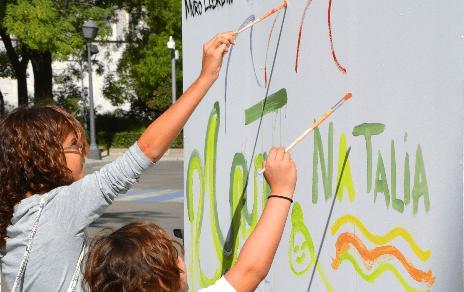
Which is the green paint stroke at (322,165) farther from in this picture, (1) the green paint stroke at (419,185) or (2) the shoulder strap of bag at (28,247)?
(2) the shoulder strap of bag at (28,247)

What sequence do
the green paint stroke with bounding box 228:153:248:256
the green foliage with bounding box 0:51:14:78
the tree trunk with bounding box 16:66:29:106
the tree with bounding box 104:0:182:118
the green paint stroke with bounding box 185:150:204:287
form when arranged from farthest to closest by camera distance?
the green foliage with bounding box 0:51:14:78 < the tree with bounding box 104:0:182:118 < the tree trunk with bounding box 16:66:29:106 < the green paint stroke with bounding box 185:150:204:287 < the green paint stroke with bounding box 228:153:248:256

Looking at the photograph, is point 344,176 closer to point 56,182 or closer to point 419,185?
point 419,185

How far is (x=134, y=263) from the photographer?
1.93m

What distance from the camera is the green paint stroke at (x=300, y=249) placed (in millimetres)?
2502

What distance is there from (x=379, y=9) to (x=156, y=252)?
2.64 feet

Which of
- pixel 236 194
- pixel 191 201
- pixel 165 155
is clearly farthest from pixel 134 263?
pixel 165 155

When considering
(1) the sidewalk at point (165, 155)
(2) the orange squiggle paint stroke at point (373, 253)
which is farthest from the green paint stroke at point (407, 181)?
(1) the sidewalk at point (165, 155)

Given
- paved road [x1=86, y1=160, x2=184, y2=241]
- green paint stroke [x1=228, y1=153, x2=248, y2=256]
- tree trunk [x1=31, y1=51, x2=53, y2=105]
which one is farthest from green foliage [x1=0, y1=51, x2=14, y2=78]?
green paint stroke [x1=228, y1=153, x2=248, y2=256]

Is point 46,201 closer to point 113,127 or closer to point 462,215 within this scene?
point 462,215

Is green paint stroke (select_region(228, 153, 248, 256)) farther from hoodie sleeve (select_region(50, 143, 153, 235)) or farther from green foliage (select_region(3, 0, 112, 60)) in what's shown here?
green foliage (select_region(3, 0, 112, 60))

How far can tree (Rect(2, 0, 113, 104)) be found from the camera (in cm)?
2522

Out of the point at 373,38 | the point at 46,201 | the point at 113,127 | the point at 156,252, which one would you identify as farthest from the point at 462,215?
the point at 113,127

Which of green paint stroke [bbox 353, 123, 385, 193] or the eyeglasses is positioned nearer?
green paint stroke [bbox 353, 123, 385, 193]

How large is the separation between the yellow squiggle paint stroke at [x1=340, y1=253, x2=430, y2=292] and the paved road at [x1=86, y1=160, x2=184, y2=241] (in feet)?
26.5
